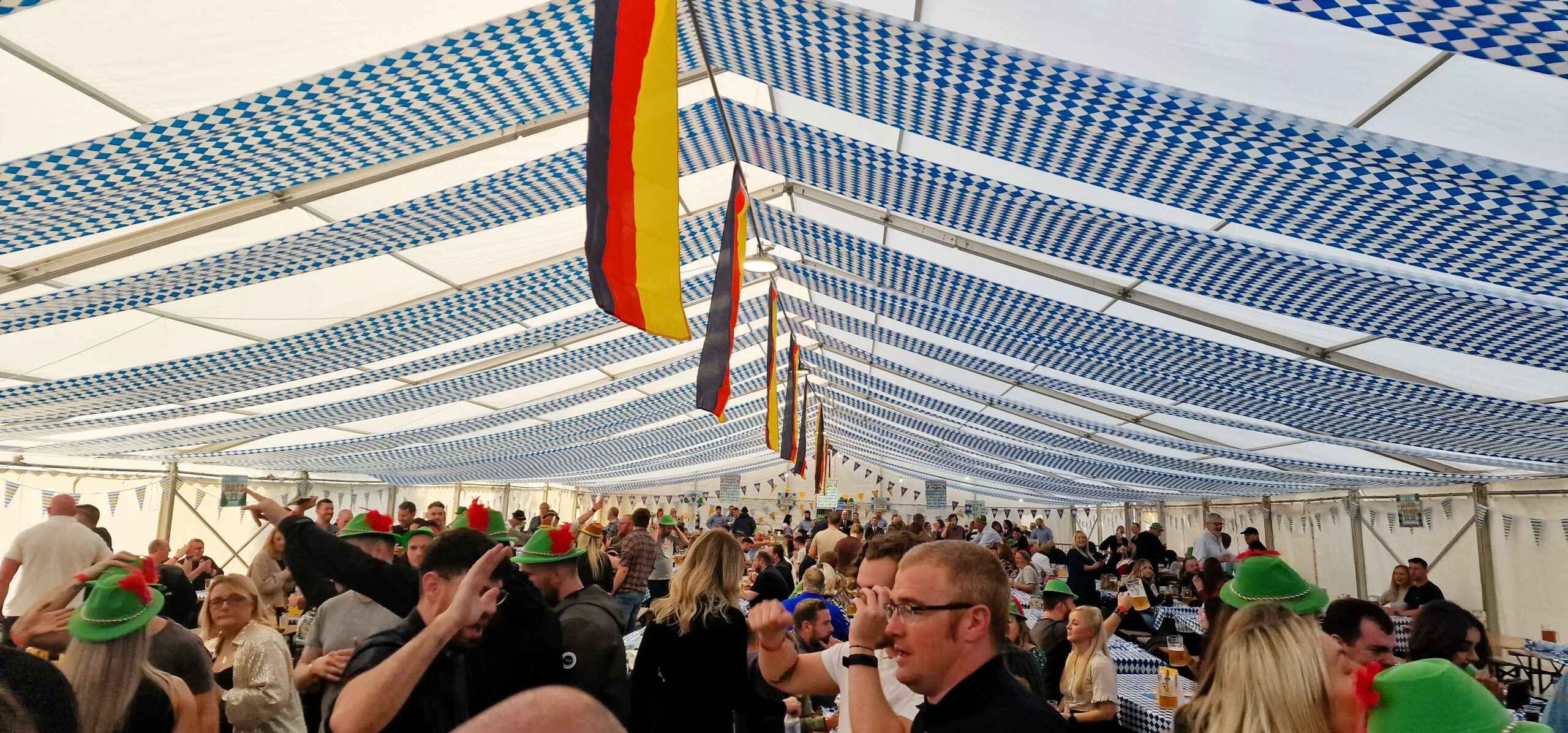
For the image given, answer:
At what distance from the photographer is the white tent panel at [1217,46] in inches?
117

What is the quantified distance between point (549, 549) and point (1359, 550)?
13258 millimetres

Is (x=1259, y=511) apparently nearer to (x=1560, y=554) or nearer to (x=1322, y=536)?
(x=1322, y=536)

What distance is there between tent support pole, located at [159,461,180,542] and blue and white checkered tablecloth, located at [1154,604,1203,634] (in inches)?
505

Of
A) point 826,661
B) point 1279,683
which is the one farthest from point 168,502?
point 1279,683

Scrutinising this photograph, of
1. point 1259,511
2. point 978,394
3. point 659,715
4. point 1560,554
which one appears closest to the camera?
point 659,715

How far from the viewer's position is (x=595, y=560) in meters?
7.48

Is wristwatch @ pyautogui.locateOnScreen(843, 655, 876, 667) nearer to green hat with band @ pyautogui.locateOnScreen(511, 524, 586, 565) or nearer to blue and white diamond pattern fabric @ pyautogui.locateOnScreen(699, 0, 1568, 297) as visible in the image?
green hat with band @ pyautogui.locateOnScreen(511, 524, 586, 565)

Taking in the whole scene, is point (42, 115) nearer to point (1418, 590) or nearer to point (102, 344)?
point (102, 344)

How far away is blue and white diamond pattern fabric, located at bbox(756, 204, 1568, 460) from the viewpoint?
609cm

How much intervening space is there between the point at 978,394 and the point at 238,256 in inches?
365

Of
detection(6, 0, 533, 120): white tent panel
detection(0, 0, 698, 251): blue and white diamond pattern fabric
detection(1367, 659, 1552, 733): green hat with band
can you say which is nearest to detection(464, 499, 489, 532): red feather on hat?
detection(0, 0, 698, 251): blue and white diamond pattern fabric

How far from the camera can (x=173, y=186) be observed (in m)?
4.21

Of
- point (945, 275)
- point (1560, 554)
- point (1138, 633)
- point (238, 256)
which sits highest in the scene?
point (945, 275)

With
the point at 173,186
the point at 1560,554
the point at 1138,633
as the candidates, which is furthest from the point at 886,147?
the point at 1560,554
